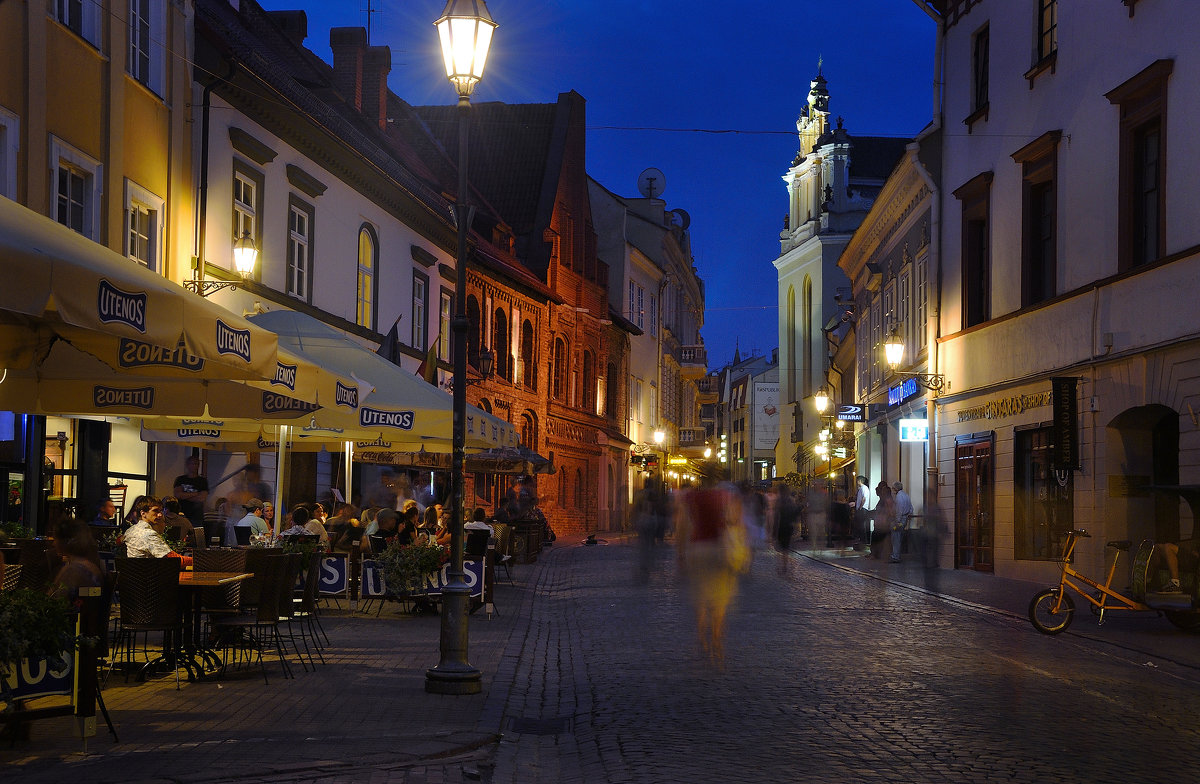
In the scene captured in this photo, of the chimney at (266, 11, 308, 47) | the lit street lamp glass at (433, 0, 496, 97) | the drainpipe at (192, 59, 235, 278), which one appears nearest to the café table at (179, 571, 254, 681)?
the lit street lamp glass at (433, 0, 496, 97)

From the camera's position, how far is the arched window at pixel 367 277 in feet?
100.0

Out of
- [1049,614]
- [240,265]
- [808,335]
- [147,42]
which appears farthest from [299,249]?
[808,335]

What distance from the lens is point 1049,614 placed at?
15.6 metres

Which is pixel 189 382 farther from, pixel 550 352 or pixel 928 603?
pixel 550 352

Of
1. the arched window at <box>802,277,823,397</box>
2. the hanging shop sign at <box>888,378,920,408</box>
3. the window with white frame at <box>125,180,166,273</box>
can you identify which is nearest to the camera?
the window with white frame at <box>125,180,166,273</box>

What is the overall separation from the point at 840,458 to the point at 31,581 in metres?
45.5

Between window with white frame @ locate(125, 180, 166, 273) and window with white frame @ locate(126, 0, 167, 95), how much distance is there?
65.0 inches

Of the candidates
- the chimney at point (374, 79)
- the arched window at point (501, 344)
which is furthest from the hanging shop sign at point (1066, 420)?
the arched window at point (501, 344)

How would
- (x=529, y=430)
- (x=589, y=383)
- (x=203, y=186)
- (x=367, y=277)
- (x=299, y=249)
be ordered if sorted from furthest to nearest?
(x=589, y=383)
(x=529, y=430)
(x=367, y=277)
(x=299, y=249)
(x=203, y=186)

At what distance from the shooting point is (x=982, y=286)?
1145 inches

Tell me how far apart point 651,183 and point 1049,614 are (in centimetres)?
6127

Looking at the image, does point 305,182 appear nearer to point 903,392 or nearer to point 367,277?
point 367,277

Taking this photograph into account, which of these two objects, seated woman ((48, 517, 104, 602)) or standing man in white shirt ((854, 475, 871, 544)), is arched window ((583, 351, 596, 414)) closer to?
standing man in white shirt ((854, 475, 871, 544))

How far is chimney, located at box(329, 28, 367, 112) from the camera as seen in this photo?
34.0 meters
